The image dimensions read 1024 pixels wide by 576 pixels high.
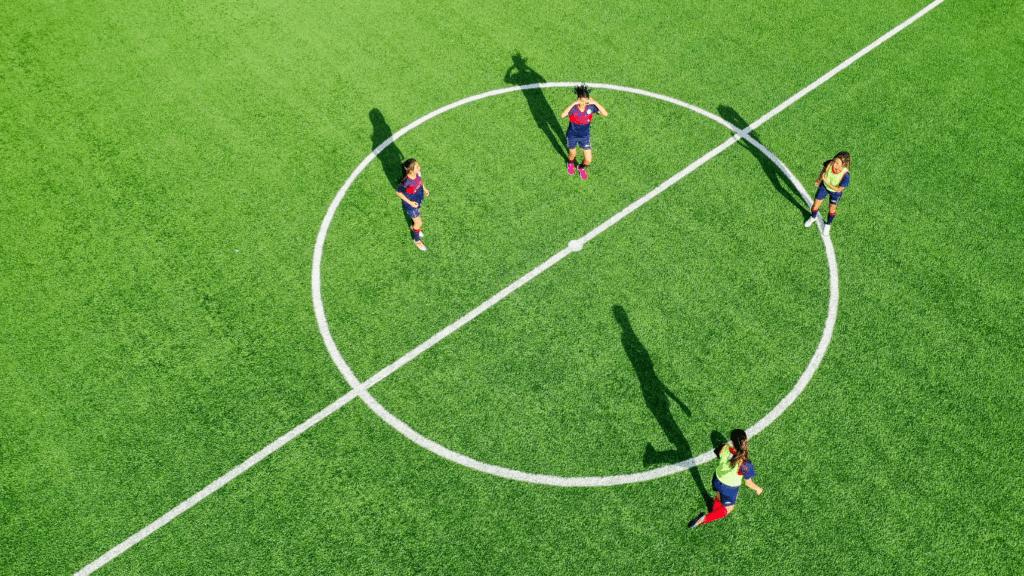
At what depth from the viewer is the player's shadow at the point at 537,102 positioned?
13955 mm

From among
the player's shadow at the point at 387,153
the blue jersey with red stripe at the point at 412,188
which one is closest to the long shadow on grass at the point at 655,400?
the blue jersey with red stripe at the point at 412,188

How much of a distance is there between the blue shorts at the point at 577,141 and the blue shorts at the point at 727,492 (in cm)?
682

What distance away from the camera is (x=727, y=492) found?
28.5 ft

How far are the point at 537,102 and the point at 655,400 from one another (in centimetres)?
755

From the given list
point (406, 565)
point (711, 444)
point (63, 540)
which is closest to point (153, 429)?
point (63, 540)

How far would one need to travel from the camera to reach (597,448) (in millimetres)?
10000

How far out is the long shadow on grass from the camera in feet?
32.5

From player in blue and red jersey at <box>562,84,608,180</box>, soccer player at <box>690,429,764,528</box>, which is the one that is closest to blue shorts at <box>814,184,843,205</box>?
player in blue and red jersey at <box>562,84,608,180</box>

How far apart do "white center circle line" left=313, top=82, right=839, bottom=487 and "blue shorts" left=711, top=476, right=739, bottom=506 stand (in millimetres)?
1050

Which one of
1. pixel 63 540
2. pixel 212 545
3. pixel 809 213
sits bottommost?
pixel 63 540

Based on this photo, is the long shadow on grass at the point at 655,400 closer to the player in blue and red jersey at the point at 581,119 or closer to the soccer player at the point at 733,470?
the soccer player at the point at 733,470

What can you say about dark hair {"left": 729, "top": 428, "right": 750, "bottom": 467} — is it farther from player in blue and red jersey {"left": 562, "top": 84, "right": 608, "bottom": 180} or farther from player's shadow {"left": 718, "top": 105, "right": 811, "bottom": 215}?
player in blue and red jersey {"left": 562, "top": 84, "right": 608, "bottom": 180}

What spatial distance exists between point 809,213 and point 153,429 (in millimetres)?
12387

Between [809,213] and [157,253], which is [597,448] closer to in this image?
[809,213]
